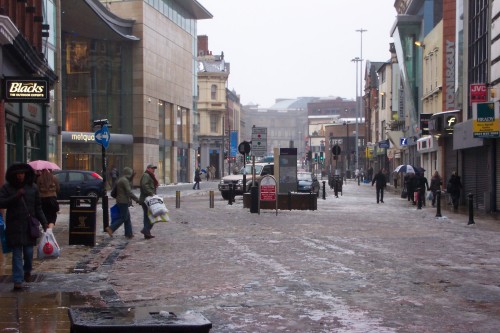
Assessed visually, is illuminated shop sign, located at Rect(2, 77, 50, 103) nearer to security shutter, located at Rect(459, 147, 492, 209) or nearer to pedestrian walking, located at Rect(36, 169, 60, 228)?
pedestrian walking, located at Rect(36, 169, 60, 228)

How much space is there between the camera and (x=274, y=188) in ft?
91.2

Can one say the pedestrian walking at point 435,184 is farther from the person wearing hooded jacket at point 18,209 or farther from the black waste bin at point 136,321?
the black waste bin at point 136,321

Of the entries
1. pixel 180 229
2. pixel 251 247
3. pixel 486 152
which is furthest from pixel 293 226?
pixel 486 152

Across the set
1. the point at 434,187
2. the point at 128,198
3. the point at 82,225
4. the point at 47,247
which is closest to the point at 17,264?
the point at 47,247

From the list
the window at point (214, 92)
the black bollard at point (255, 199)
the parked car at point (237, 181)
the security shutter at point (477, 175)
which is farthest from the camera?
the window at point (214, 92)

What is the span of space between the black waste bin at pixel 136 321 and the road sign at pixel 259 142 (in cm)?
2573

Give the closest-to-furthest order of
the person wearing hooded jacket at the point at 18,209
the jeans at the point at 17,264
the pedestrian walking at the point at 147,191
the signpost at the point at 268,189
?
1. the jeans at the point at 17,264
2. the person wearing hooded jacket at the point at 18,209
3. the pedestrian walking at the point at 147,191
4. the signpost at the point at 268,189

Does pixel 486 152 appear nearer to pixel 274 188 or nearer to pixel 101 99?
pixel 274 188

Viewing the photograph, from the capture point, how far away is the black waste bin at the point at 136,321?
5559 mm

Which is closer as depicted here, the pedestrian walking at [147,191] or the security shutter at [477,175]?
the pedestrian walking at [147,191]

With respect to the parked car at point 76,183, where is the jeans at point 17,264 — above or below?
below

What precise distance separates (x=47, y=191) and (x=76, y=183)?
16335 mm

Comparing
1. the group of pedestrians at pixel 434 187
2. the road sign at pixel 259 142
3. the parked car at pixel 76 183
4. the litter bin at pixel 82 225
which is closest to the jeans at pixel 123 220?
the litter bin at pixel 82 225

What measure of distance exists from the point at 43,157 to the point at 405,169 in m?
17.7
